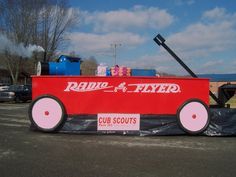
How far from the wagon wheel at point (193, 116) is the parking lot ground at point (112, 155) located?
25 cm

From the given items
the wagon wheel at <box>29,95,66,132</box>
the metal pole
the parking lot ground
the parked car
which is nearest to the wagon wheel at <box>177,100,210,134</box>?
the parking lot ground

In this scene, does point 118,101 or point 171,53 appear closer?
point 118,101

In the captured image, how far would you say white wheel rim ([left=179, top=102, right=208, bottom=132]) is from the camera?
9.62 metres

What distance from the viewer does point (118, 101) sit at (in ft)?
31.8

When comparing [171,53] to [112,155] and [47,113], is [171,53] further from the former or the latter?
[112,155]

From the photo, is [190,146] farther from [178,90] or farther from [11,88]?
[11,88]

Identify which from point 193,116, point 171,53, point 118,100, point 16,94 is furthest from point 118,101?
point 16,94

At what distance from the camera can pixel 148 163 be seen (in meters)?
6.61

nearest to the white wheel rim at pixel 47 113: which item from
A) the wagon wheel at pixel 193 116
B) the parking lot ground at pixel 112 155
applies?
the parking lot ground at pixel 112 155

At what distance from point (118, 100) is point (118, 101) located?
0.03m

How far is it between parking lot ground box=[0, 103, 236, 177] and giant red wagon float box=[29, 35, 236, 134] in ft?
1.20

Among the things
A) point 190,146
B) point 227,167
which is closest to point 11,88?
point 190,146

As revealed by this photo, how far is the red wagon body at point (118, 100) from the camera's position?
962 centimetres

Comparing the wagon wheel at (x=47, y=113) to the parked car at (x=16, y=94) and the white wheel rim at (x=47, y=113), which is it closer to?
the white wheel rim at (x=47, y=113)
